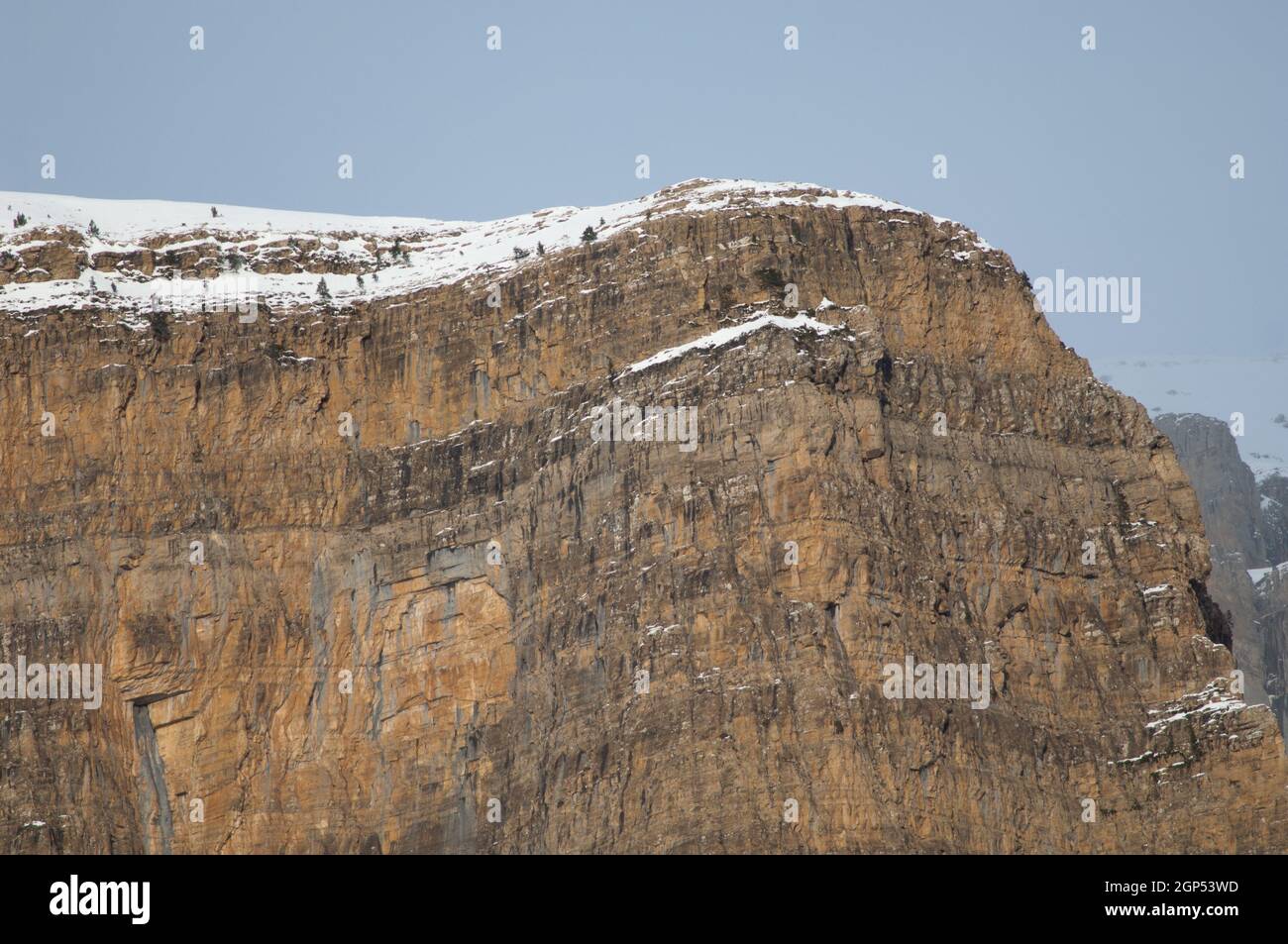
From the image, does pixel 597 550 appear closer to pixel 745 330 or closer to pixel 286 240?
pixel 745 330

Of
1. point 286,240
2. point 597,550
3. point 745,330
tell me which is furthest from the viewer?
point 286,240

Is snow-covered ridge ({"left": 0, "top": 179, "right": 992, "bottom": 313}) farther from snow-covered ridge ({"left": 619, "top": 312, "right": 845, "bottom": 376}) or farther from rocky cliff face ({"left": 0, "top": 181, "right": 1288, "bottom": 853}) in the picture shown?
snow-covered ridge ({"left": 619, "top": 312, "right": 845, "bottom": 376})

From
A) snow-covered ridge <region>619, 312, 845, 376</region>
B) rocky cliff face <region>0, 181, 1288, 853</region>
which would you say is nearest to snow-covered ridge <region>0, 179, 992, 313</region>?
rocky cliff face <region>0, 181, 1288, 853</region>

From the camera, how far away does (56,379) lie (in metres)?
164

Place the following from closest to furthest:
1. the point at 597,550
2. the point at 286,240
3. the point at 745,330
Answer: the point at 597,550
the point at 745,330
the point at 286,240

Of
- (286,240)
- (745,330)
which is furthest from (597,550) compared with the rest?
(286,240)

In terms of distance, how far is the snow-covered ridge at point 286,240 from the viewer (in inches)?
6378

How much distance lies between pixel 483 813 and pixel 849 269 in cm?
3069

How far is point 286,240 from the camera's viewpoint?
169 meters

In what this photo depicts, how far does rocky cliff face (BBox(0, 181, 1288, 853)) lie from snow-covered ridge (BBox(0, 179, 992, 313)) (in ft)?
0.95

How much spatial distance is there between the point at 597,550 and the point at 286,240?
30.7 m

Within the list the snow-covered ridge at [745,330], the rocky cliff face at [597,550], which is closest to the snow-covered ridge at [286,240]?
the rocky cliff face at [597,550]
